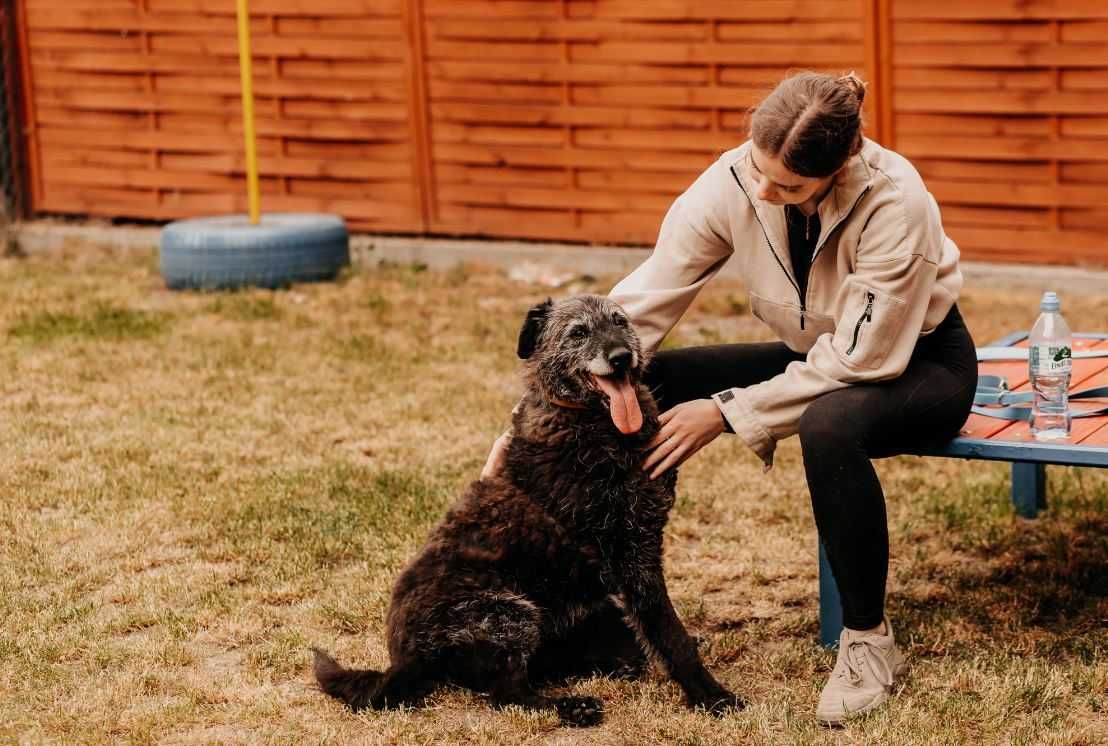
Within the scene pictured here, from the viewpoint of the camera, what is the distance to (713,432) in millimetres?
4215

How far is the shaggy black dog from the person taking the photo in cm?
403

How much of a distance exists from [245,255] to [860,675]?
20.8 ft

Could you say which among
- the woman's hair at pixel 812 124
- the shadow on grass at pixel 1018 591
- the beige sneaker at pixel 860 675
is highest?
the woman's hair at pixel 812 124

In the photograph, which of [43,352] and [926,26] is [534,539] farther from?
[926,26]

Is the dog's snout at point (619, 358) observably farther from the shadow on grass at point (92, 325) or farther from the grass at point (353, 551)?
the shadow on grass at point (92, 325)

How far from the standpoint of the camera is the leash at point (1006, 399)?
4.56 m

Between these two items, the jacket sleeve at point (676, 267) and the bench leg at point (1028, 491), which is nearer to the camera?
the jacket sleeve at point (676, 267)

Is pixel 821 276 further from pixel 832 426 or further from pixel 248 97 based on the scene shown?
pixel 248 97

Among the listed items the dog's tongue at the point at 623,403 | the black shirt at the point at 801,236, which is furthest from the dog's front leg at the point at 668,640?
the black shirt at the point at 801,236

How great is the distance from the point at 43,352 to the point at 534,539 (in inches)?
200

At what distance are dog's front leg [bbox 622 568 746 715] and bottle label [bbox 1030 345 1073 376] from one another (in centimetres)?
123

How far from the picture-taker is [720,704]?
4082 mm

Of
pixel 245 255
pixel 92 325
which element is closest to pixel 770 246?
pixel 92 325

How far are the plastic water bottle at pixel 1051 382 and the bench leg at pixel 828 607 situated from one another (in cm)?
69
